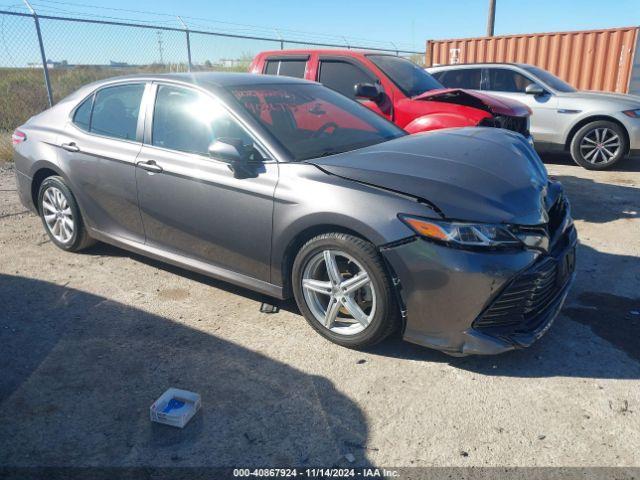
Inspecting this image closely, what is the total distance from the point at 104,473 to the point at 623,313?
3.35 m

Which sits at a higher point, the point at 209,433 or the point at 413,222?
the point at 413,222

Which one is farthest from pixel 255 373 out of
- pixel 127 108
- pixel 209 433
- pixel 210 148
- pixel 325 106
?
pixel 127 108

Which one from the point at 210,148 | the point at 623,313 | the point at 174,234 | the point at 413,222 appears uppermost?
the point at 210,148

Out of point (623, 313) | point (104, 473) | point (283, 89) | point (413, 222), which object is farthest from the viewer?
point (283, 89)

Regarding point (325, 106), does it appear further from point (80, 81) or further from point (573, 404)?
point (80, 81)

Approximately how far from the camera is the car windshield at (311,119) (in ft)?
11.8

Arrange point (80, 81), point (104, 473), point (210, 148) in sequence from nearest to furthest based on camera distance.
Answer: point (104, 473) < point (210, 148) < point (80, 81)

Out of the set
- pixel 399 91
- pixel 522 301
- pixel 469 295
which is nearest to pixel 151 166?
pixel 469 295

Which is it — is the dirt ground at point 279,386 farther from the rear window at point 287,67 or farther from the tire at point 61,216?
the rear window at point 287,67

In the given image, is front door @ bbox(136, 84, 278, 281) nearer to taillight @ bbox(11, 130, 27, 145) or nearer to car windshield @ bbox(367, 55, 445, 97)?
taillight @ bbox(11, 130, 27, 145)

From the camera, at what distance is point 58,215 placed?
4.83 meters

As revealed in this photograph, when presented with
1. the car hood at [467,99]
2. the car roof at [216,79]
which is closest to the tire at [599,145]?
the car hood at [467,99]

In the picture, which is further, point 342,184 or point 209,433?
point 342,184

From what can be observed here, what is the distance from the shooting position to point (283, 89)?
411cm
